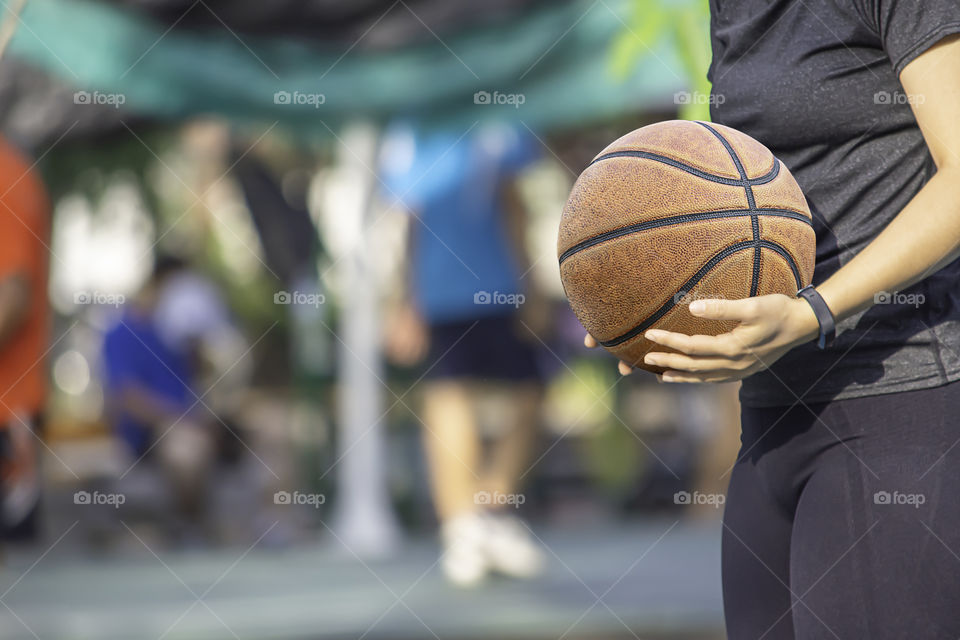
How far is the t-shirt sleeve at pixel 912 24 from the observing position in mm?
1778

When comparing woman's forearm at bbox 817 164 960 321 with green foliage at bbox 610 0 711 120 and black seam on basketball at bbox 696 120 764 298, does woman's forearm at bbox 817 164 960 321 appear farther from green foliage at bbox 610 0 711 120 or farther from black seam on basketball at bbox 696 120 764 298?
green foliage at bbox 610 0 711 120

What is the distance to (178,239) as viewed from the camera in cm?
1413

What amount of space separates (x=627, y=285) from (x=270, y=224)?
24.8 feet

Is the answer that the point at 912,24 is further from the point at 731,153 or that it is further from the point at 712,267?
the point at 712,267

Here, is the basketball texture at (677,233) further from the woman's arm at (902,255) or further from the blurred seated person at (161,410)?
the blurred seated person at (161,410)

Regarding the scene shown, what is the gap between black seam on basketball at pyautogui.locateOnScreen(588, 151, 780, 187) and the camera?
1974 mm

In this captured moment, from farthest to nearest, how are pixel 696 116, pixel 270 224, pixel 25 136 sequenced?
1. pixel 270 224
2. pixel 25 136
3. pixel 696 116

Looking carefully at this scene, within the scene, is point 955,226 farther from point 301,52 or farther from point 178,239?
point 178,239

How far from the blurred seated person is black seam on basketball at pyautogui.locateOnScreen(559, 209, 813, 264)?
21.6 ft

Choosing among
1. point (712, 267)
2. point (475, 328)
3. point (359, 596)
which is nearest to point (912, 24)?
point (712, 267)

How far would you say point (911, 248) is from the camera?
1771mm

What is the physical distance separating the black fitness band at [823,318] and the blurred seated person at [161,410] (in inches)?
272

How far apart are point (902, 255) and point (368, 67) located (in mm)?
4974

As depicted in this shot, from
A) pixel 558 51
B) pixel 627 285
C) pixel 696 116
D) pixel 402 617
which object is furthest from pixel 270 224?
pixel 627 285
